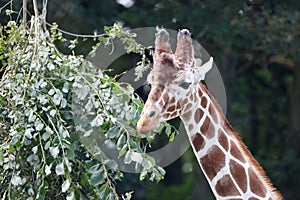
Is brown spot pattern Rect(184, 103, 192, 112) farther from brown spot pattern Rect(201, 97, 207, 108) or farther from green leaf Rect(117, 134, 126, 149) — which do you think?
green leaf Rect(117, 134, 126, 149)

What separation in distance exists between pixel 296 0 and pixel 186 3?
2.96 ft

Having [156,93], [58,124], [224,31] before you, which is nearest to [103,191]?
[58,124]

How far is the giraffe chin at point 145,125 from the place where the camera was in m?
2.39

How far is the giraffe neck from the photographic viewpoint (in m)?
2.70

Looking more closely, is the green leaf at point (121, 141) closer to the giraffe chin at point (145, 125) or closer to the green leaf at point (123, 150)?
the green leaf at point (123, 150)

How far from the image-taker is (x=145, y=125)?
2391 mm

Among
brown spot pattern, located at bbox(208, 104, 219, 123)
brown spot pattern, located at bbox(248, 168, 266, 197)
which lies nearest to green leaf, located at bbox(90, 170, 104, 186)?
brown spot pattern, located at bbox(208, 104, 219, 123)

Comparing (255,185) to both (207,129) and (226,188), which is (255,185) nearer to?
(226,188)

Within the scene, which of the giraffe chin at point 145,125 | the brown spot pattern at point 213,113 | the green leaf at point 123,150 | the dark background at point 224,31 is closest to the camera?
the giraffe chin at point 145,125

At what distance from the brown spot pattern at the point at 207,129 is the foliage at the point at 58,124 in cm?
25

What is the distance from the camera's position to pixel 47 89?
2.65 meters

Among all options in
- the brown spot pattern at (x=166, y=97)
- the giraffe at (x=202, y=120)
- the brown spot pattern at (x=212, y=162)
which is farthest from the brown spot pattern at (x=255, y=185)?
the brown spot pattern at (x=166, y=97)

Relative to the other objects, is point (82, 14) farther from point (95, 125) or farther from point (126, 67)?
point (95, 125)

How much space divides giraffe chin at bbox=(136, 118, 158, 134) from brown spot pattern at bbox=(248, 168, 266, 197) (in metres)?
0.56
